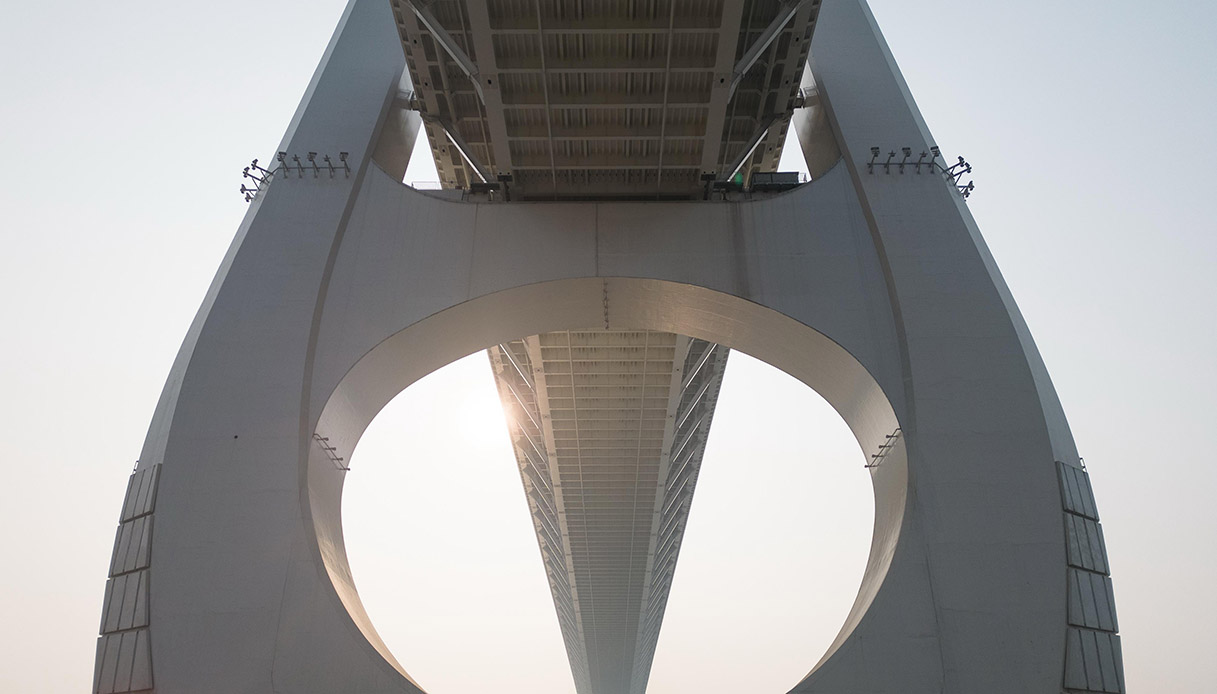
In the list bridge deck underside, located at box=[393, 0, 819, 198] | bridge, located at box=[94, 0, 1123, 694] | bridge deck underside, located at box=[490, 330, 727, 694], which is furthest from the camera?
bridge deck underside, located at box=[490, 330, 727, 694]

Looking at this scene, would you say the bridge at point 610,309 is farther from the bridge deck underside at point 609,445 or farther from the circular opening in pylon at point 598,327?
the bridge deck underside at point 609,445

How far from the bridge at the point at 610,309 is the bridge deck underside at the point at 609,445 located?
306 inches

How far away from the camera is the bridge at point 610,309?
455 inches

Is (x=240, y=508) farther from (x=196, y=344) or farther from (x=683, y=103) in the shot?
(x=683, y=103)

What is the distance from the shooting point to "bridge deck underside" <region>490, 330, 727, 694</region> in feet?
79.5

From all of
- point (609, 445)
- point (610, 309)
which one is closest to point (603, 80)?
point (610, 309)

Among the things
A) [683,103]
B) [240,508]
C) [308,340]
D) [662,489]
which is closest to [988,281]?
[683,103]

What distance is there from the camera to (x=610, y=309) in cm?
1591

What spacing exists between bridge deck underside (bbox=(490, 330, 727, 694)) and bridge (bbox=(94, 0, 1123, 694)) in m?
7.78

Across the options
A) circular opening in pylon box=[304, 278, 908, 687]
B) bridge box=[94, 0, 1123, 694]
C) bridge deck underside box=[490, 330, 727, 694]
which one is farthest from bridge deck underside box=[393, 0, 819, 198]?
bridge deck underside box=[490, 330, 727, 694]

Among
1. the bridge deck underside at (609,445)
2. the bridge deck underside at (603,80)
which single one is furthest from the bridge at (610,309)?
the bridge deck underside at (609,445)

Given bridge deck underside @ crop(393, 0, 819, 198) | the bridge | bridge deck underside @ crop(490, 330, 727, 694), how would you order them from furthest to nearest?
bridge deck underside @ crop(490, 330, 727, 694)
bridge deck underside @ crop(393, 0, 819, 198)
the bridge

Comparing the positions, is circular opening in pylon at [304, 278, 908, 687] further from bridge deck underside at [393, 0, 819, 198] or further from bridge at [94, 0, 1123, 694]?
bridge deck underside at [393, 0, 819, 198]

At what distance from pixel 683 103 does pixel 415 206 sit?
18.5 ft
